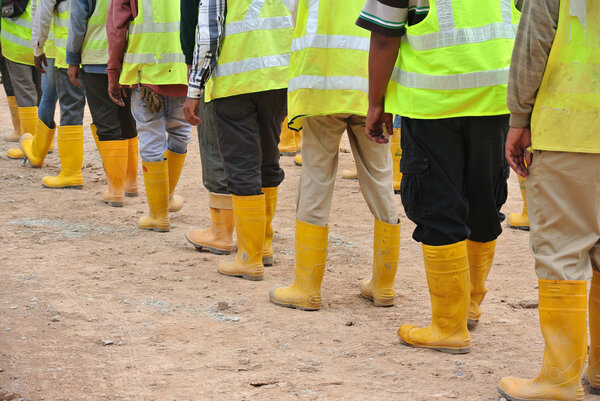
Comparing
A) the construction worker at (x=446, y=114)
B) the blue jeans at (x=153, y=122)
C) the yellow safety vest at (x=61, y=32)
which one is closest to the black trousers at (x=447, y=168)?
the construction worker at (x=446, y=114)

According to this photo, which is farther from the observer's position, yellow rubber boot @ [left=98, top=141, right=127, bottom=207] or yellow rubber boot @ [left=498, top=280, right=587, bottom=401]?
yellow rubber boot @ [left=98, top=141, right=127, bottom=207]

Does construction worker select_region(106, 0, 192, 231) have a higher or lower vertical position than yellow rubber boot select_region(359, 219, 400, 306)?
higher

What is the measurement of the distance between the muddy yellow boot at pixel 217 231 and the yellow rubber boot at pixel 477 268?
2.09 metres

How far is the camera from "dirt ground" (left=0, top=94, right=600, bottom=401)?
342cm

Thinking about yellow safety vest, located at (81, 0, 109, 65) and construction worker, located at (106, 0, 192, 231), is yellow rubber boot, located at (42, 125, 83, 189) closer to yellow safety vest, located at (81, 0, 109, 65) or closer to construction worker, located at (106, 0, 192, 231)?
yellow safety vest, located at (81, 0, 109, 65)

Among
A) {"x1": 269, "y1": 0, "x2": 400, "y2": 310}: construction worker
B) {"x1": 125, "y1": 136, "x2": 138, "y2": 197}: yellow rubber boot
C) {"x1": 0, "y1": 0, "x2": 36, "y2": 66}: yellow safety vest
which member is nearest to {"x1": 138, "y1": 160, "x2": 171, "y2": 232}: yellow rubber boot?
{"x1": 125, "y1": 136, "x2": 138, "y2": 197}: yellow rubber boot

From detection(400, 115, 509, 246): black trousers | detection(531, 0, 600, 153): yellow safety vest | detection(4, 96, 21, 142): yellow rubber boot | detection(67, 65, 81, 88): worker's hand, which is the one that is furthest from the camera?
detection(4, 96, 21, 142): yellow rubber boot

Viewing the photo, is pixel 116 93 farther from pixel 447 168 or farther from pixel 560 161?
pixel 560 161

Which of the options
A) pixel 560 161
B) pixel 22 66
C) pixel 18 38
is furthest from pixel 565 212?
pixel 22 66

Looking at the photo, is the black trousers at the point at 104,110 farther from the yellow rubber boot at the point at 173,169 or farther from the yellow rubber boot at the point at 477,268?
the yellow rubber boot at the point at 477,268

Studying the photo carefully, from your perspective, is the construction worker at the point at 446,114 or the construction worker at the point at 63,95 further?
the construction worker at the point at 63,95

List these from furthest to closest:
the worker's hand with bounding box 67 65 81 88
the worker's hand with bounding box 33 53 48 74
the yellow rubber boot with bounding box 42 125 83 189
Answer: the worker's hand with bounding box 33 53 48 74 < the yellow rubber boot with bounding box 42 125 83 189 < the worker's hand with bounding box 67 65 81 88

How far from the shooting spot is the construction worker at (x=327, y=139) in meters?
4.19

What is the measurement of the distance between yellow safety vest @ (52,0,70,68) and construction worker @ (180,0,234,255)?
224 cm
